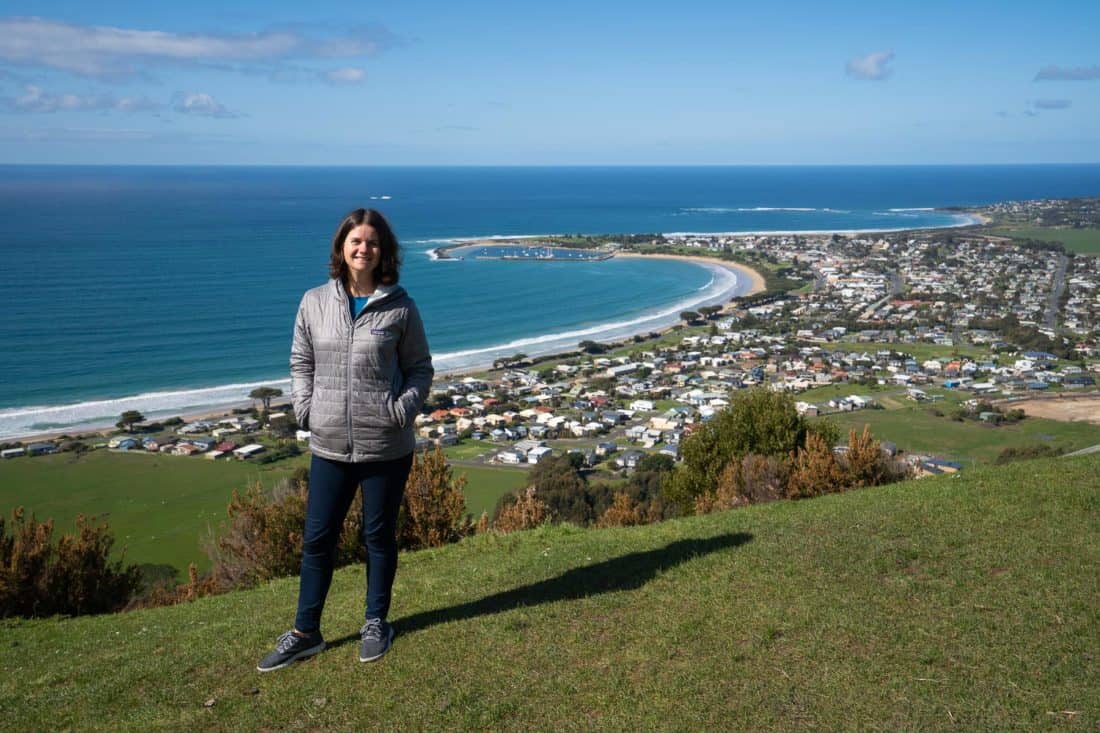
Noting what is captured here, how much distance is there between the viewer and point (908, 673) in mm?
3830

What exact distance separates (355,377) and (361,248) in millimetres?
630

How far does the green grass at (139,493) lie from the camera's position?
61.9 feet

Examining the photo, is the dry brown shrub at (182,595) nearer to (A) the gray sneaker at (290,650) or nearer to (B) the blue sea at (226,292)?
(B) the blue sea at (226,292)

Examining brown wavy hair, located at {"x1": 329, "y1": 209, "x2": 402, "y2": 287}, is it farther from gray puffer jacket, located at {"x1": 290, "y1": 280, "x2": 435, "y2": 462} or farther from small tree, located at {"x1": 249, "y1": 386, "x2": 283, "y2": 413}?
small tree, located at {"x1": 249, "y1": 386, "x2": 283, "y2": 413}

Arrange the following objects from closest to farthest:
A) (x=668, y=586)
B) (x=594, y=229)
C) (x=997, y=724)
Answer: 1. (x=997, y=724)
2. (x=668, y=586)
3. (x=594, y=229)

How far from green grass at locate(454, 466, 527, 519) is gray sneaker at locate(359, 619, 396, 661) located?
1543cm

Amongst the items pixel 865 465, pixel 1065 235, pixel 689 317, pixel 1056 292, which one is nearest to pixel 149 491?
pixel 865 465

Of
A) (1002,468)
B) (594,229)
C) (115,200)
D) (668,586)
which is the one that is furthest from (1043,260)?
(115,200)

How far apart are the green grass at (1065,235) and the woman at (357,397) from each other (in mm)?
89655

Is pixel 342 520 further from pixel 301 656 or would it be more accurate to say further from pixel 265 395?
pixel 265 395

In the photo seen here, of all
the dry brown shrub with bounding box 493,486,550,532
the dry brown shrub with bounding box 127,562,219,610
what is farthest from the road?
the dry brown shrub with bounding box 127,562,219,610

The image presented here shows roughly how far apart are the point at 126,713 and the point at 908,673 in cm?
358

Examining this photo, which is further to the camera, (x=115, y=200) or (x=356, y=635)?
(x=115, y=200)

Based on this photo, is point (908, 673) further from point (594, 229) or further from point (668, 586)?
point (594, 229)
